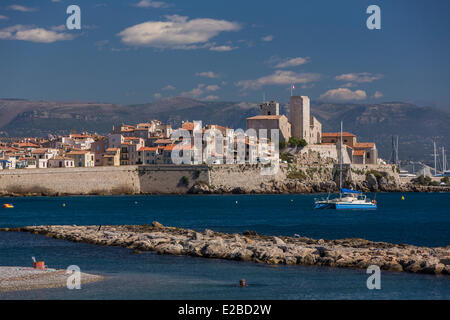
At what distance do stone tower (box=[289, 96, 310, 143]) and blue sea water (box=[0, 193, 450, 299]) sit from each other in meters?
37.9

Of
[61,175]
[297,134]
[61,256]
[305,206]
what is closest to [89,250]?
[61,256]

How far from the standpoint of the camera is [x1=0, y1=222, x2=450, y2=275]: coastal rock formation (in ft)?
64.6

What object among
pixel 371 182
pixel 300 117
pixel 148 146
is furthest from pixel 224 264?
pixel 300 117

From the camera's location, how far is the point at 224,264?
21047 mm

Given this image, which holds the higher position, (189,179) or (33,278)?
(189,179)

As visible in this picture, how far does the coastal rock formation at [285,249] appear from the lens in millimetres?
19688

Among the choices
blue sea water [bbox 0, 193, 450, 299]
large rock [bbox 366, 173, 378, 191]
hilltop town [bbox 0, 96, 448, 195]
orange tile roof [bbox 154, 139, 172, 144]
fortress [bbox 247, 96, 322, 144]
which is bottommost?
blue sea water [bbox 0, 193, 450, 299]

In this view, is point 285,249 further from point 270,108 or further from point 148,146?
point 270,108

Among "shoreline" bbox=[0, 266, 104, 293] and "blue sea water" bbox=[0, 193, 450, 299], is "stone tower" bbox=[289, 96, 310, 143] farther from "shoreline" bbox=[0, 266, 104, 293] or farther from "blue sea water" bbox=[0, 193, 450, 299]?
"shoreline" bbox=[0, 266, 104, 293]

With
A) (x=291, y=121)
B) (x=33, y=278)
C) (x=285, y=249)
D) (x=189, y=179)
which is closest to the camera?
(x=33, y=278)

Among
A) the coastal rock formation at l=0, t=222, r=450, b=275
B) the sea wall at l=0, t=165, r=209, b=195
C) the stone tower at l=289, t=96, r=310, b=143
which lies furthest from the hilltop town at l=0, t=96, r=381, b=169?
the coastal rock formation at l=0, t=222, r=450, b=275

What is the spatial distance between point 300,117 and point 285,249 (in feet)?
209

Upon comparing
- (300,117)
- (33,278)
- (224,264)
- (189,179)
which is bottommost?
(224,264)

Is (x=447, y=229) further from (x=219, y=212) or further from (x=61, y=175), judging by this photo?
(x=61, y=175)
